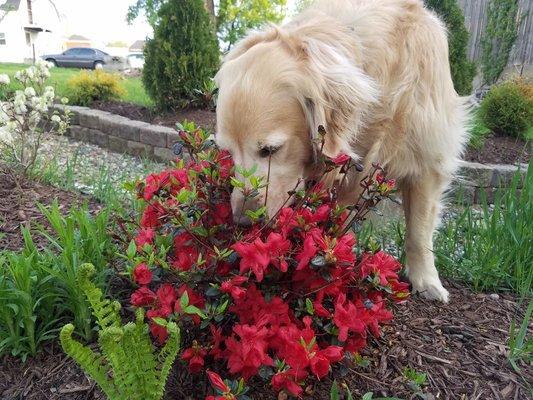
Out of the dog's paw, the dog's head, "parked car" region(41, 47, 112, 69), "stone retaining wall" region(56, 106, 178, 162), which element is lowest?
"parked car" region(41, 47, 112, 69)

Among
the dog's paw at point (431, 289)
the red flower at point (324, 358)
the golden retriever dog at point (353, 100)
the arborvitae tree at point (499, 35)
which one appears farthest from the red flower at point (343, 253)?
the arborvitae tree at point (499, 35)

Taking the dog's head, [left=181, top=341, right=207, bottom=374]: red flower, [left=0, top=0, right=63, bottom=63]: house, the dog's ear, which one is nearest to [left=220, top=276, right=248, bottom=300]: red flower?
[left=181, top=341, right=207, bottom=374]: red flower

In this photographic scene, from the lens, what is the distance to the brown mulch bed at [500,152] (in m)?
5.50

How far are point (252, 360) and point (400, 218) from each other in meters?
1.91

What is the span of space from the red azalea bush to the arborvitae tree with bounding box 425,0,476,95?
4896 mm

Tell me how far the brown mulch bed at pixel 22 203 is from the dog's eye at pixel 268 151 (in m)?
0.99

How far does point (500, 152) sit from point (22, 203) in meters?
4.99

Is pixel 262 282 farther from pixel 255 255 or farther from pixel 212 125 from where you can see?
pixel 212 125

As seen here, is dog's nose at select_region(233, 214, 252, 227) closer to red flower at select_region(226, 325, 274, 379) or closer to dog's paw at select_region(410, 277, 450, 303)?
red flower at select_region(226, 325, 274, 379)

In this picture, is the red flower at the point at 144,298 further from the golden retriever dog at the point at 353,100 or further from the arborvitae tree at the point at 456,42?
the arborvitae tree at the point at 456,42

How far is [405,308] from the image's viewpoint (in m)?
2.35

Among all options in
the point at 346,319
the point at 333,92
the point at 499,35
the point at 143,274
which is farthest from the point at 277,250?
the point at 499,35

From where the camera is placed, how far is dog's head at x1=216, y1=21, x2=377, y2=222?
2061 mm

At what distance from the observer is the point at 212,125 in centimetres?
584
